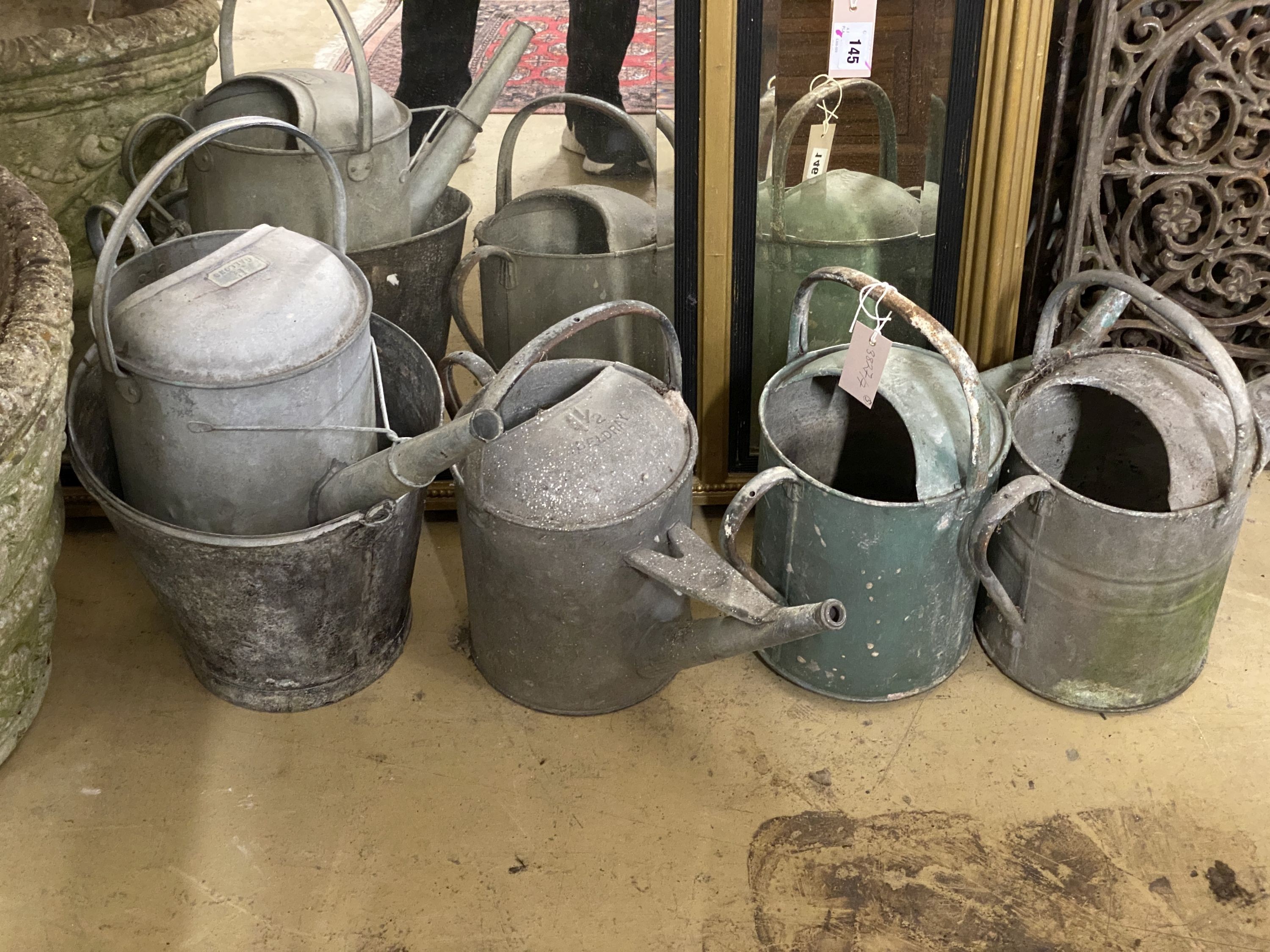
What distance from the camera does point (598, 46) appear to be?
210cm

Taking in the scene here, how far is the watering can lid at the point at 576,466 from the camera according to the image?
6.00 feet

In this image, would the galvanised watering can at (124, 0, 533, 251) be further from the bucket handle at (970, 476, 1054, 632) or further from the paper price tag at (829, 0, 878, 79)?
the bucket handle at (970, 476, 1054, 632)

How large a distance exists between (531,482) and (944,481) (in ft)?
2.21

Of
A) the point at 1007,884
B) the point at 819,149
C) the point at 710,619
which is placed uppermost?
the point at 819,149

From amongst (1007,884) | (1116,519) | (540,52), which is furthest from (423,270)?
(1007,884)

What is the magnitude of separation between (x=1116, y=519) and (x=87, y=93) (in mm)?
2004

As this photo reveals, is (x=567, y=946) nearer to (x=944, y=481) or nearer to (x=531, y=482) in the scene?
(x=531, y=482)

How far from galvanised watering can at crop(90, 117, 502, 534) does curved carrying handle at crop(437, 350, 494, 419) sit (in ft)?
0.49

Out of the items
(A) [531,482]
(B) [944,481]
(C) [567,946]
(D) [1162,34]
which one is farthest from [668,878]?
(D) [1162,34]

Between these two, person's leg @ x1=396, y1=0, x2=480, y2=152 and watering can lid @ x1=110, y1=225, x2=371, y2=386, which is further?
person's leg @ x1=396, y1=0, x2=480, y2=152

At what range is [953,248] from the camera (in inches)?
90.3

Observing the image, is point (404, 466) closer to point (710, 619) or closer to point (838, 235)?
point (710, 619)

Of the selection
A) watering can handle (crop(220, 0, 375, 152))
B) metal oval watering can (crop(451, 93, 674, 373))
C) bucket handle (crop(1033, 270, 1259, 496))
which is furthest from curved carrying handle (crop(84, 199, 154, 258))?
bucket handle (crop(1033, 270, 1259, 496))

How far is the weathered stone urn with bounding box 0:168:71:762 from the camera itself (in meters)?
1.48
